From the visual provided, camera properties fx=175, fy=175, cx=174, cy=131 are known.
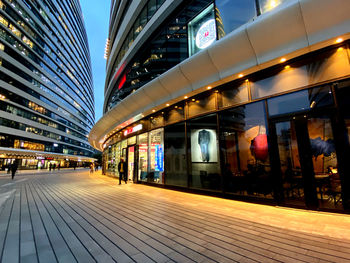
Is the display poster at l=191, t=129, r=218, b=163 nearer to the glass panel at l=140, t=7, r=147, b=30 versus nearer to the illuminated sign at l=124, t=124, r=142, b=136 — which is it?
the illuminated sign at l=124, t=124, r=142, b=136

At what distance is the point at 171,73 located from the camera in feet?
27.2

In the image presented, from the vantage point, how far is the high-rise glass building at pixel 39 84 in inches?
1496

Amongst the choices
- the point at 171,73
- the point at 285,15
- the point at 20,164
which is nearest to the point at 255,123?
the point at 285,15

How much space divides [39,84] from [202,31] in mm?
56563

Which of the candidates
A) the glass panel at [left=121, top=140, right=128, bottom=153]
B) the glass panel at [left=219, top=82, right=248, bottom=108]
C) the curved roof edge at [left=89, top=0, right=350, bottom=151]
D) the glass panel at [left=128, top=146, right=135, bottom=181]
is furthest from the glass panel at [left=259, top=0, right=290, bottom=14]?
the glass panel at [left=121, top=140, right=128, bottom=153]

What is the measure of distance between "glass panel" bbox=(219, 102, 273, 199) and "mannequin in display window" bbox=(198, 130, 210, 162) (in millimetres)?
939

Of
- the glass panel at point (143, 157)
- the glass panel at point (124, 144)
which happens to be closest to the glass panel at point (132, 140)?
the glass panel at point (124, 144)

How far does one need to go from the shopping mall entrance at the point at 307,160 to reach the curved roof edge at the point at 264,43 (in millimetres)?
2070

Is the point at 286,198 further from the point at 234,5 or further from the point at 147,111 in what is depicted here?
the point at 147,111

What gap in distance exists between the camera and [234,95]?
23.4 ft

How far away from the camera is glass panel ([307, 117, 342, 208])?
4872 mm

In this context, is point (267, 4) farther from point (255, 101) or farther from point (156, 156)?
point (156, 156)

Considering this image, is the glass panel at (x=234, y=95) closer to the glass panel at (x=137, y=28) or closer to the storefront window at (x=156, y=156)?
the storefront window at (x=156, y=156)

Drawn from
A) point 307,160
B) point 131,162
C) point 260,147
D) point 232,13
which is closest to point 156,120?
point 131,162
